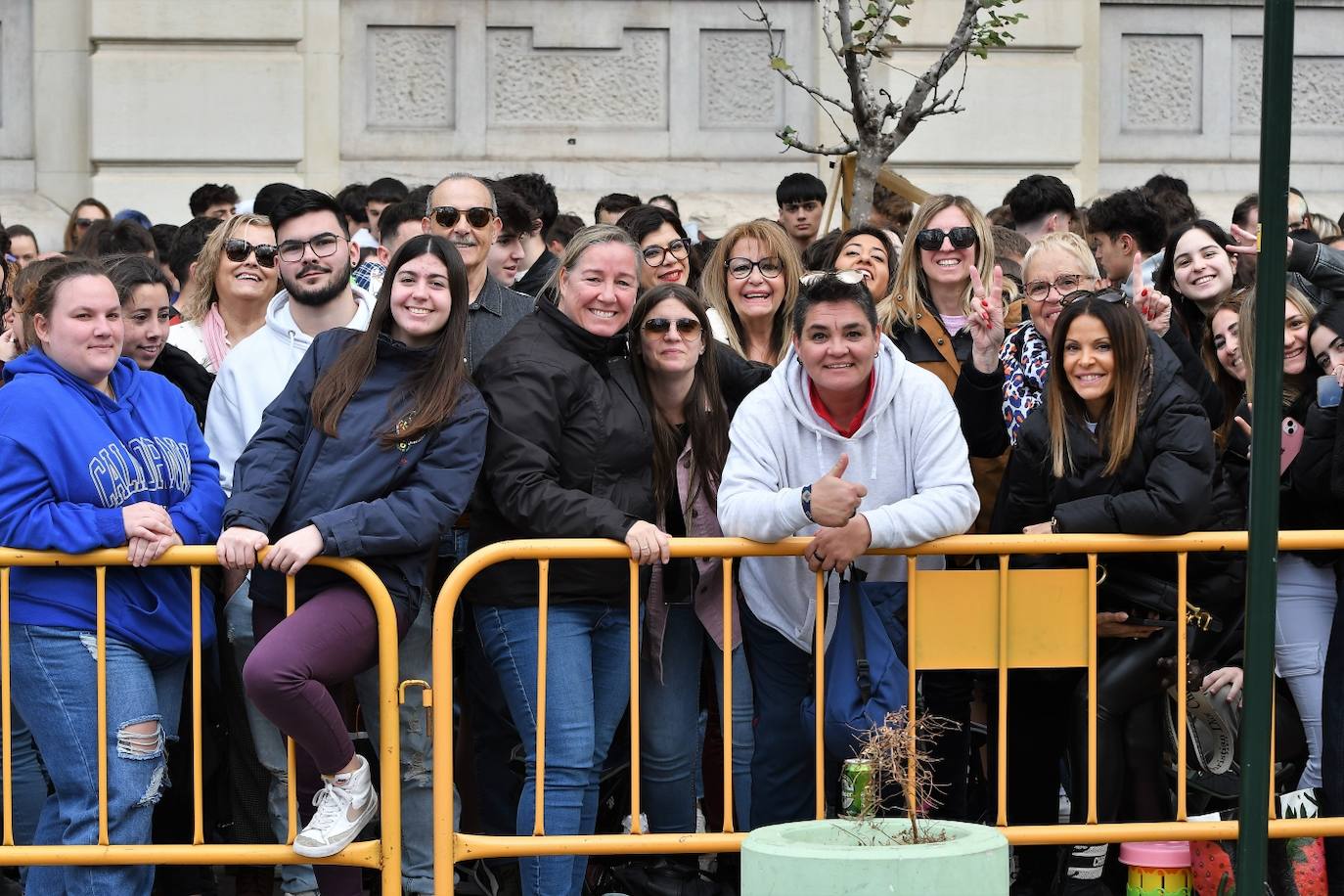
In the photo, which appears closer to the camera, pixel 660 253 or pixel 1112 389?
pixel 1112 389

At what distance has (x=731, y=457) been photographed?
5.98 metres

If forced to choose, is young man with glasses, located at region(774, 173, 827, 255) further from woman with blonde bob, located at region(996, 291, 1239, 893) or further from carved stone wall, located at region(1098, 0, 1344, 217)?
woman with blonde bob, located at region(996, 291, 1239, 893)

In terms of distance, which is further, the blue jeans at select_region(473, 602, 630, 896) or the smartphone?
the smartphone

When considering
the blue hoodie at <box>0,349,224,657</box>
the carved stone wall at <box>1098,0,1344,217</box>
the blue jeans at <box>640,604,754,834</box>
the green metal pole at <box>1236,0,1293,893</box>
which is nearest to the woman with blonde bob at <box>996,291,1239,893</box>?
the blue jeans at <box>640,604,754,834</box>

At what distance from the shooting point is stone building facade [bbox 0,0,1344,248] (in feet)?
41.3

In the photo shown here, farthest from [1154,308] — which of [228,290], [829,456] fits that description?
[228,290]

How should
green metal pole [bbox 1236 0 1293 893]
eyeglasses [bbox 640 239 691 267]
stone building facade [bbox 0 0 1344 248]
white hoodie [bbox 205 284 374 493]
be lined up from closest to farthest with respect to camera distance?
green metal pole [bbox 1236 0 1293 893] → white hoodie [bbox 205 284 374 493] → eyeglasses [bbox 640 239 691 267] → stone building facade [bbox 0 0 1344 248]

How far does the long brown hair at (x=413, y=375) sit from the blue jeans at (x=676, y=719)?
1.03 meters

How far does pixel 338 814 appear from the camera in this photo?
18.7 ft

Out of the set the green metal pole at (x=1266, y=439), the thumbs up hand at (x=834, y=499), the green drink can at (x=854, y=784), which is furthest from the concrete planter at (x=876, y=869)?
the thumbs up hand at (x=834, y=499)

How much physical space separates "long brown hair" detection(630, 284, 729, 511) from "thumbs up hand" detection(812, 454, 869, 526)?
0.71 meters

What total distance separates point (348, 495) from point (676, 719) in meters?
1.28

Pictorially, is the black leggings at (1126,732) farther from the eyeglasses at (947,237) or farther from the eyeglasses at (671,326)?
the eyeglasses at (947,237)

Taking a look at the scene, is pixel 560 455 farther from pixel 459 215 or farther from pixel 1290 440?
pixel 1290 440
